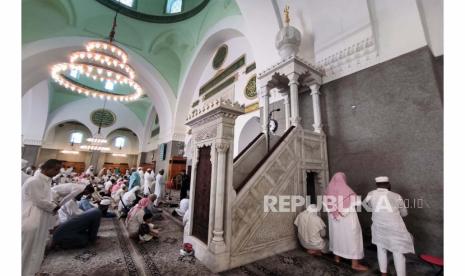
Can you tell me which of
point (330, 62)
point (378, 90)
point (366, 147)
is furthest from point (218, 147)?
point (330, 62)

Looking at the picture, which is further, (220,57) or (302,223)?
(220,57)

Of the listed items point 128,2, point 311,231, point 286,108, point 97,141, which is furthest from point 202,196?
point 97,141

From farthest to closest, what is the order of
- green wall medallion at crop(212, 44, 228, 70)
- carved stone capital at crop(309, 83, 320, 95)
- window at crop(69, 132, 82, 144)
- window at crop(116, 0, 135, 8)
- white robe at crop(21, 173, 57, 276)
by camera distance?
window at crop(69, 132, 82, 144) → window at crop(116, 0, 135, 8) → green wall medallion at crop(212, 44, 228, 70) → carved stone capital at crop(309, 83, 320, 95) → white robe at crop(21, 173, 57, 276)

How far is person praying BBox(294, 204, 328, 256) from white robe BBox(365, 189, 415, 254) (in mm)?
668

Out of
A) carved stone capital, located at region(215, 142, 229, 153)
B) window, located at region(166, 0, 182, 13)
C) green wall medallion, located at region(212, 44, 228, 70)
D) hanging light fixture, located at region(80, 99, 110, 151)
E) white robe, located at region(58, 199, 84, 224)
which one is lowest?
white robe, located at region(58, 199, 84, 224)

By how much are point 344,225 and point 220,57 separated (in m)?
9.15

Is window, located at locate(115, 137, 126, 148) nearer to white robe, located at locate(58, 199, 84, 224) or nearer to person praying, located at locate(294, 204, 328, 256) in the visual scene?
white robe, located at locate(58, 199, 84, 224)

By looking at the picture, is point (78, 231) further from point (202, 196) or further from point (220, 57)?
point (220, 57)

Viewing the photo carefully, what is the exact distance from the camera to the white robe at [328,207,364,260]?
2438 mm

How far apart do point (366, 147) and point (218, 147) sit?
293 cm

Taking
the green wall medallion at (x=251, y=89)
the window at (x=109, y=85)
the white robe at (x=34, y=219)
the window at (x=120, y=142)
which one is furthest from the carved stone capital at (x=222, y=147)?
the window at (x=120, y=142)

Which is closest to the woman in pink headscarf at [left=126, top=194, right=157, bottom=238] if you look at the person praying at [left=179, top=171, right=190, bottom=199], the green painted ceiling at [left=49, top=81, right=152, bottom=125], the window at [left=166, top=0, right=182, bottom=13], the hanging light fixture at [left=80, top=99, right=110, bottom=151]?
the person praying at [left=179, top=171, right=190, bottom=199]

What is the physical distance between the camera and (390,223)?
2.22 metres

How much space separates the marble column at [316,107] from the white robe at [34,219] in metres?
4.52
